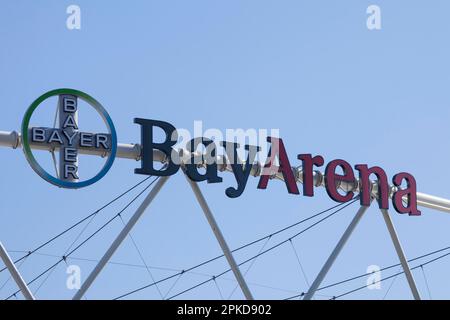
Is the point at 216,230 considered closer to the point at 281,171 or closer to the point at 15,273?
the point at 281,171

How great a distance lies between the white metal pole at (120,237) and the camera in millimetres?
28114

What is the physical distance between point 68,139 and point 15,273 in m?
3.37

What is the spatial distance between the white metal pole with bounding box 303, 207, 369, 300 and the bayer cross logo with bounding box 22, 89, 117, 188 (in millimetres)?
6431

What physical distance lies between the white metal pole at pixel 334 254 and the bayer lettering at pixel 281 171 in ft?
1.97

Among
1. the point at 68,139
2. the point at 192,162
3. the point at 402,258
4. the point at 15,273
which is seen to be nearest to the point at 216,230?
the point at 192,162

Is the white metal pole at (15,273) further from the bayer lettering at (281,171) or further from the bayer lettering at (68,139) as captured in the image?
the bayer lettering at (281,171)

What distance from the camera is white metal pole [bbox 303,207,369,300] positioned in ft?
106

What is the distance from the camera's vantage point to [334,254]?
33.3m

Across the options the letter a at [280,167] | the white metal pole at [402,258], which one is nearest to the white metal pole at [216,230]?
the letter a at [280,167]
